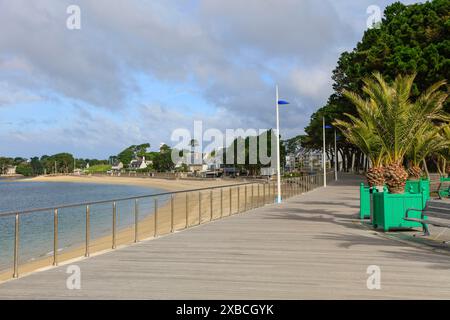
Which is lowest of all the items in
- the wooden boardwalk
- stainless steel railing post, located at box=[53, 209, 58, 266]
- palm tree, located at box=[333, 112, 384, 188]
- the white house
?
the wooden boardwalk

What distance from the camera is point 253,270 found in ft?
22.6

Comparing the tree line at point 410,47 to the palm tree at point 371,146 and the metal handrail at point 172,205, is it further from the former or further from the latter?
the palm tree at point 371,146

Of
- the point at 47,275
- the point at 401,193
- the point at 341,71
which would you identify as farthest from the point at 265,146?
the point at 47,275

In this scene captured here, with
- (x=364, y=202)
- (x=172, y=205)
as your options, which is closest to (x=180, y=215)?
(x=172, y=205)

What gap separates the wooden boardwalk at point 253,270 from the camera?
220 inches

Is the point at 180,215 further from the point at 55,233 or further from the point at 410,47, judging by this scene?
the point at 410,47

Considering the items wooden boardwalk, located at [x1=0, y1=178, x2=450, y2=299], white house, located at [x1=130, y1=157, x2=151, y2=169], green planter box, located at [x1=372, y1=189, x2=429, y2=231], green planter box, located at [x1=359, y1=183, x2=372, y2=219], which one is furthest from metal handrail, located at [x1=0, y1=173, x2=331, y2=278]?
white house, located at [x1=130, y1=157, x2=151, y2=169]

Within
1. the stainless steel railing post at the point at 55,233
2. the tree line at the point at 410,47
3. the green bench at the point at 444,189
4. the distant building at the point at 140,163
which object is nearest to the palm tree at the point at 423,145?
the green bench at the point at 444,189

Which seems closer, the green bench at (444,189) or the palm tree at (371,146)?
the palm tree at (371,146)

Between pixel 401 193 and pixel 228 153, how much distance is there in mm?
87249

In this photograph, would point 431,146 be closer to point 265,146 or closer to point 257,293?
point 257,293

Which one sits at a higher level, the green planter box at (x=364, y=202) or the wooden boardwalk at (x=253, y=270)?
the green planter box at (x=364, y=202)

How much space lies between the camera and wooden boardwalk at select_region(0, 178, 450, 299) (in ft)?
18.3

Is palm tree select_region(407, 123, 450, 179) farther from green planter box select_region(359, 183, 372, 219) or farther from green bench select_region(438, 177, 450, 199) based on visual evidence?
green planter box select_region(359, 183, 372, 219)
